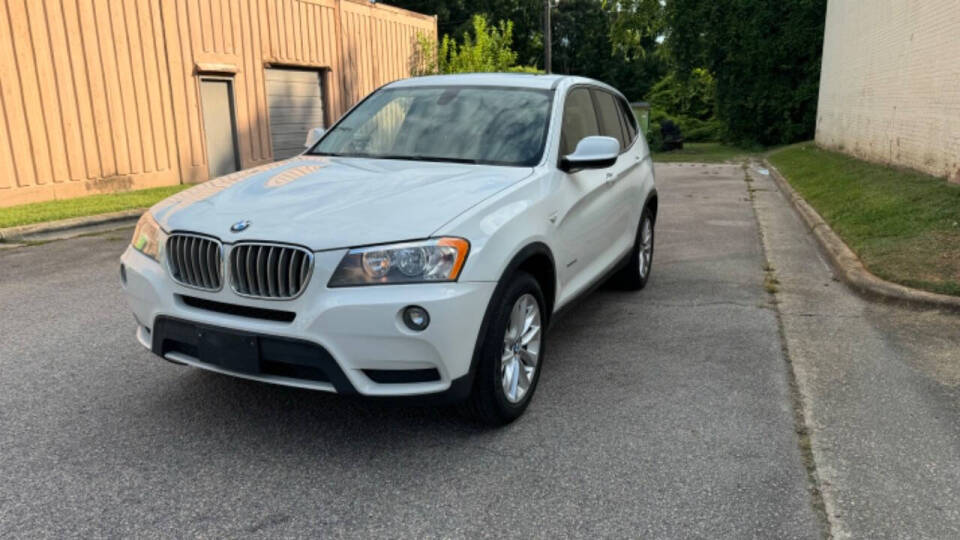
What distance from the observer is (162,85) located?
1394cm

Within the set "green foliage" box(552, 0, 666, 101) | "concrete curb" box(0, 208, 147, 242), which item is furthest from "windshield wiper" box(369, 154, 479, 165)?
"green foliage" box(552, 0, 666, 101)

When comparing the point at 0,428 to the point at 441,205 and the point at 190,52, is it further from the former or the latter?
the point at 190,52

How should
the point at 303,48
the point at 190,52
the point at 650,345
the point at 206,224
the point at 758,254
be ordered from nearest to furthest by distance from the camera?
the point at 206,224 < the point at 650,345 < the point at 758,254 < the point at 190,52 < the point at 303,48

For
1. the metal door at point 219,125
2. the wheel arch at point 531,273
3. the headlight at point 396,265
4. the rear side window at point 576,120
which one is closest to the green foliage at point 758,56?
the metal door at point 219,125

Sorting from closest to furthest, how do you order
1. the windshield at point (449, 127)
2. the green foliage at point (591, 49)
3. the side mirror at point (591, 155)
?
the side mirror at point (591, 155) → the windshield at point (449, 127) → the green foliage at point (591, 49)

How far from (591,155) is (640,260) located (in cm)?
228

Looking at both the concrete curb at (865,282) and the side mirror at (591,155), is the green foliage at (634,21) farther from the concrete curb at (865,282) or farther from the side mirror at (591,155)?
the side mirror at (591,155)

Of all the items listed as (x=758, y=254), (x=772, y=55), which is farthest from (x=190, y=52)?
(x=772, y=55)

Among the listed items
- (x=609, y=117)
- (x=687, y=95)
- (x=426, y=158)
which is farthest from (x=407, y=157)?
(x=687, y=95)

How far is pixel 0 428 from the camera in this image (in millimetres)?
3566

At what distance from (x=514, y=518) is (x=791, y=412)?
1.79 meters

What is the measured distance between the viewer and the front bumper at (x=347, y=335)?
2.97 meters

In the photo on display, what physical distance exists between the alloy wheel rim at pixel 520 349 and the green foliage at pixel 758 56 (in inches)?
1025

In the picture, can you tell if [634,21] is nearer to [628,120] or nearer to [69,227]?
[69,227]
